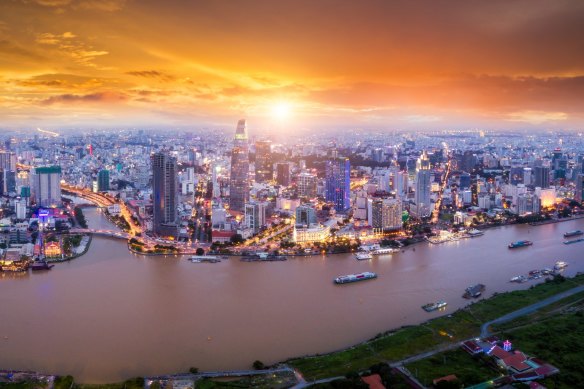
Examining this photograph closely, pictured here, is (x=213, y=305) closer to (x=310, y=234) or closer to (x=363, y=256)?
(x=363, y=256)

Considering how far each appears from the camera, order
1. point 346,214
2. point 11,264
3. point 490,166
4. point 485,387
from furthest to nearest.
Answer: point 490,166 → point 346,214 → point 11,264 → point 485,387

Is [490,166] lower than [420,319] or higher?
higher

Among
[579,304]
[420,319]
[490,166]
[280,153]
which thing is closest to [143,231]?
[420,319]

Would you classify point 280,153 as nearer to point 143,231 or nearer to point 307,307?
point 143,231

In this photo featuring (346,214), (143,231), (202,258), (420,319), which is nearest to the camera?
(420,319)

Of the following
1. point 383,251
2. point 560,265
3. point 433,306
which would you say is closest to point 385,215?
point 383,251

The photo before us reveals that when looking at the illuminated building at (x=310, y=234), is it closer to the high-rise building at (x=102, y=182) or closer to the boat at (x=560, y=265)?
the boat at (x=560, y=265)
